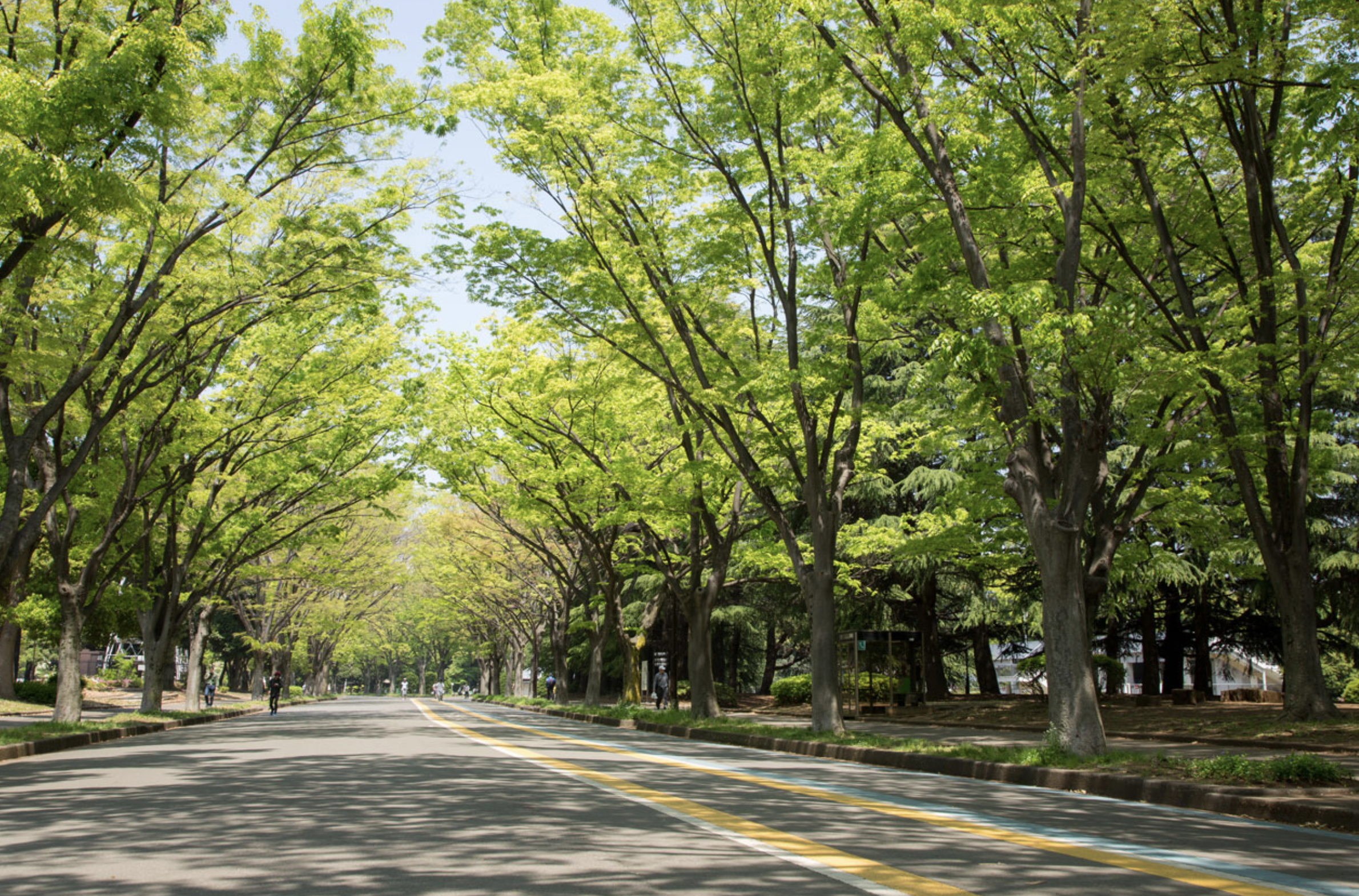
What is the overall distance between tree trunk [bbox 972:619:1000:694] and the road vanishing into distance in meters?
22.9

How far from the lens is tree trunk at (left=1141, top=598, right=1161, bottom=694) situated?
2845 cm

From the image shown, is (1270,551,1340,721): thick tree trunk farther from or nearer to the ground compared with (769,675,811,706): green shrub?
farther from the ground

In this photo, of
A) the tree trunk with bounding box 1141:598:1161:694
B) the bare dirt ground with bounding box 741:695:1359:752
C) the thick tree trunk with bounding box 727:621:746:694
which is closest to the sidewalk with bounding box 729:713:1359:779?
the bare dirt ground with bounding box 741:695:1359:752

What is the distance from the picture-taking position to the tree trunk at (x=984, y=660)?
108 ft

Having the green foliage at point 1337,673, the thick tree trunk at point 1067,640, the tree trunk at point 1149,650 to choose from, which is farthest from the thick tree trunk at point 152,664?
the green foliage at point 1337,673

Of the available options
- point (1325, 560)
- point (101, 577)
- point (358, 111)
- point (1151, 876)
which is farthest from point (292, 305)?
point (1325, 560)

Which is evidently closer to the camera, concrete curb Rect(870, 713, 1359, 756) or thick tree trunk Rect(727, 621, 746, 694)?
concrete curb Rect(870, 713, 1359, 756)

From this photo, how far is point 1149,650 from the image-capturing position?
29.3 meters

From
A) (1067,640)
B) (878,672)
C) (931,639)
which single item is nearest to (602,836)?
(1067,640)

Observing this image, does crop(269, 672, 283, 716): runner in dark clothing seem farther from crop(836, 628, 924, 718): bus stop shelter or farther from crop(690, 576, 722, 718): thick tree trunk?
crop(836, 628, 924, 718): bus stop shelter

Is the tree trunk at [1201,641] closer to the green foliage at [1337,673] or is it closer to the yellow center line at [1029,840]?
the green foliage at [1337,673]

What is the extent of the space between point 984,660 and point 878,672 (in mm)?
8672

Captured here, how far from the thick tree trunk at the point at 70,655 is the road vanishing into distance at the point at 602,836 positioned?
8.65 m

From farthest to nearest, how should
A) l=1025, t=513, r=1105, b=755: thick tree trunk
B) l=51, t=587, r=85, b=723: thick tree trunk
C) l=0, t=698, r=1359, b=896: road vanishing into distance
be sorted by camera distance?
l=51, t=587, r=85, b=723: thick tree trunk → l=1025, t=513, r=1105, b=755: thick tree trunk → l=0, t=698, r=1359, b=896: road vanishing into distance
